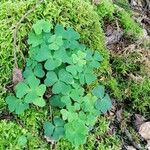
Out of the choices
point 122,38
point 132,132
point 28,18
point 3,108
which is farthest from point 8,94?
point 122,38

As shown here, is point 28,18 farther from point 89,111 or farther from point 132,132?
point 132,132

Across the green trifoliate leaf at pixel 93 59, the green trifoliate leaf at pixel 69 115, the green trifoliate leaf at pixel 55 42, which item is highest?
the green trifoliate leaf at pixel 55 42

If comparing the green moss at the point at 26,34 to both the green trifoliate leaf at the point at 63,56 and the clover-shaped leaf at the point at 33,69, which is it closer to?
the clover-shaped leaf at the point at 33,69

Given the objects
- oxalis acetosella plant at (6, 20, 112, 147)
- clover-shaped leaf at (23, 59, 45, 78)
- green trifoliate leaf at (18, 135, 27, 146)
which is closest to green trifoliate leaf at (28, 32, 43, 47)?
oxalis acetosella plant at (6, 20, 112, 147)

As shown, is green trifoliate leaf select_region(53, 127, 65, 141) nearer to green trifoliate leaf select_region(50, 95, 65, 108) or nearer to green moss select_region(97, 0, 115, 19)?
green trifoliate leaf select_region(50, 95, 65, 108)

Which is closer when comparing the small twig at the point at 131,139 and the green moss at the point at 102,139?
the green moss at the point at 102,139

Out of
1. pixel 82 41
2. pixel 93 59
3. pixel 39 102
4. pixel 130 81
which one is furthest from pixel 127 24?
pixel 39 102

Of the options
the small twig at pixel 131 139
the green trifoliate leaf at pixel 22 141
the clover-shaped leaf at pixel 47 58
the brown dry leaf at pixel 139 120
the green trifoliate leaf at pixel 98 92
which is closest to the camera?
the green trifoliate leaf at pixel 22 141

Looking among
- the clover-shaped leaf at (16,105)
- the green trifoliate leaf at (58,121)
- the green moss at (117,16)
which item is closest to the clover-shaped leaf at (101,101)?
the green trifoliate leaf at (58,121)
